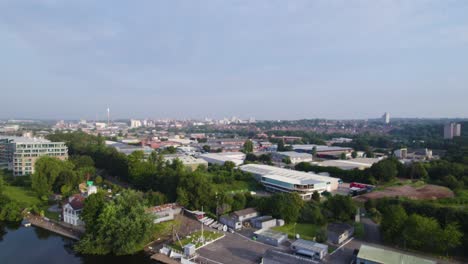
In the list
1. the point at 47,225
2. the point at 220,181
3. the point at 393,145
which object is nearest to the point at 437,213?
the point at 220,181

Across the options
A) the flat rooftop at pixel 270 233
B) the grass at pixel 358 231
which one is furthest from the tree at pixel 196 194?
the grass at pixel 358 231

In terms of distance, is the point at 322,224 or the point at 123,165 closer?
the point at 322,224

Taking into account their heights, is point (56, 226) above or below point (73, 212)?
below

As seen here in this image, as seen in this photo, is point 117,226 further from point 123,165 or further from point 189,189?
point 123,165

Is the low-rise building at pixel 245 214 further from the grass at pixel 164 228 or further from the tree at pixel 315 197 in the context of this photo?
the tree at pixel 315 197

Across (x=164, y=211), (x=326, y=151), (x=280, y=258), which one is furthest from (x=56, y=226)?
(x=326, y=151)

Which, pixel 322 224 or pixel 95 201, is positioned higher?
pixel 95 201

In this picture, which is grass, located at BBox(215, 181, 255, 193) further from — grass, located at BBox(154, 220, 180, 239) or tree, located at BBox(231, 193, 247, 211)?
grass, located at BBox(154, 220, 180, 239)

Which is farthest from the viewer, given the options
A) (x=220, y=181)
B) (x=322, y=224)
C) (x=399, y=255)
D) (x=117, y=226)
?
(x=220, y=181)

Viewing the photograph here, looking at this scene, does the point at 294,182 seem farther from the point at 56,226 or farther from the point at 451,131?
the point at 451,131
